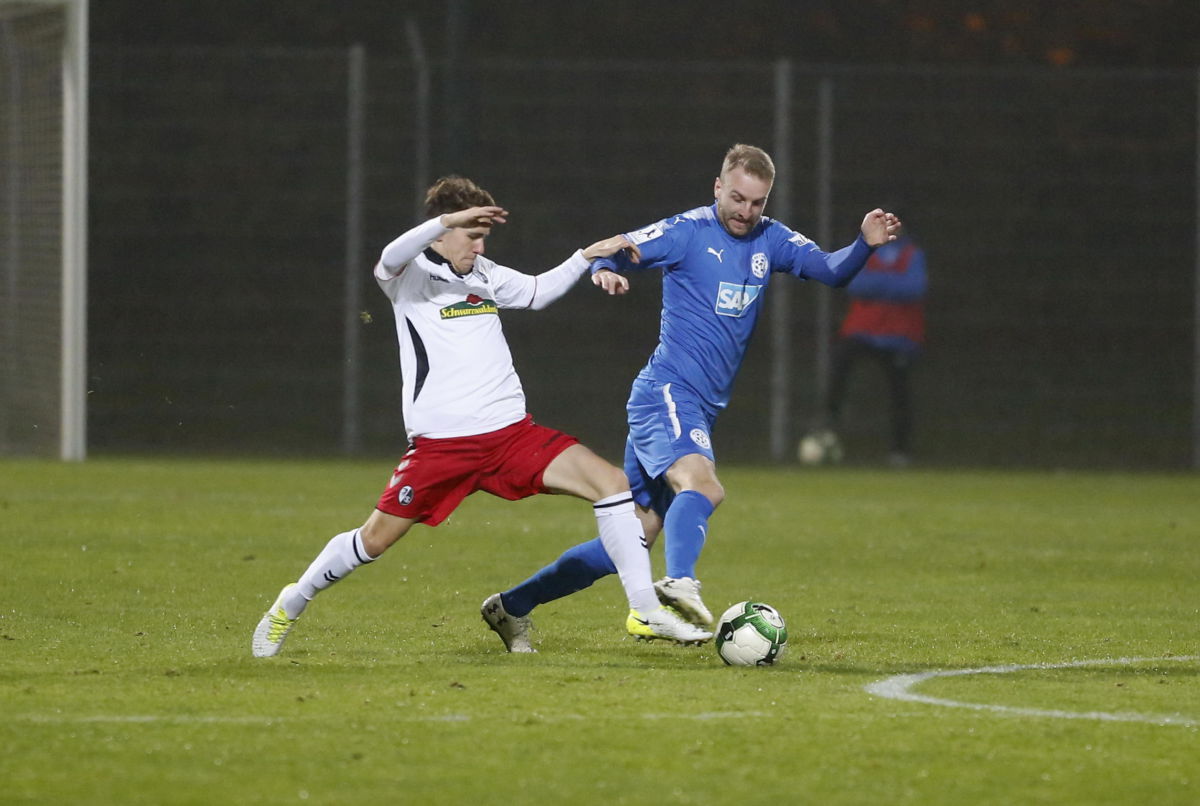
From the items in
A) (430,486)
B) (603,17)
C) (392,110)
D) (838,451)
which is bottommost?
(838,451)

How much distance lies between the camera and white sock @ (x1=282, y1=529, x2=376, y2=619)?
6816 millimetres

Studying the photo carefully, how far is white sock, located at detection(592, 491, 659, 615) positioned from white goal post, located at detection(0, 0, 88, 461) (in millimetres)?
9350

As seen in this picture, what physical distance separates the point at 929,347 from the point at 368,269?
5277mm

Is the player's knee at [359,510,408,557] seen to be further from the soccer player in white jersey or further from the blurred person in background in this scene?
the blurred person in background

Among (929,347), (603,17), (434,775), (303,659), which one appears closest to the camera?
(434,775)

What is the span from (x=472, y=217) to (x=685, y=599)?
1.42m

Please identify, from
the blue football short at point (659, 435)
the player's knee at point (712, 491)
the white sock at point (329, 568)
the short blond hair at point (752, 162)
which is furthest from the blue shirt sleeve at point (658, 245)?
the white sock at point (329, 568)

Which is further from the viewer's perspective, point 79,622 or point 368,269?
point 368,269

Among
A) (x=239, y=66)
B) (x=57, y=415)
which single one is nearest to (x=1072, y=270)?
(x=239, y=66)

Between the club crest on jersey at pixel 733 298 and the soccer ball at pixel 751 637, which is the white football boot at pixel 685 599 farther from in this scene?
the club crest on jersey at pixel 733 298

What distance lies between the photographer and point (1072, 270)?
1825 centimetres

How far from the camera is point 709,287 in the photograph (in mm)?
7664

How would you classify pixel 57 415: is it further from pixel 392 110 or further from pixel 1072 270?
pixel 1072 270

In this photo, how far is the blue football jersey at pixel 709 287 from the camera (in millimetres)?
7641
